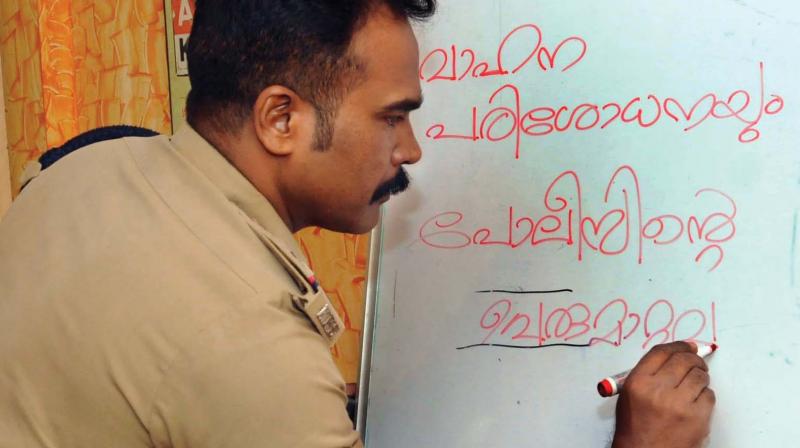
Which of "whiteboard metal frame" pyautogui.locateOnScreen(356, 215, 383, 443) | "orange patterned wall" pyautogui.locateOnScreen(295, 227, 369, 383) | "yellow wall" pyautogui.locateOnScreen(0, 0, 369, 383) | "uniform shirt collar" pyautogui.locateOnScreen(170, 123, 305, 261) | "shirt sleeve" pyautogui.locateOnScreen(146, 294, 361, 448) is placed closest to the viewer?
"shirt sleeve" pyautogui.locateOnScreen(146, 294, 361, 448)

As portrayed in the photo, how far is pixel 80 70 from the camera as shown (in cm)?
229

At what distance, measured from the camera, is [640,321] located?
0.94 metres

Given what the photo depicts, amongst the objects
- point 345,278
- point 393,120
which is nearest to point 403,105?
point 393,120

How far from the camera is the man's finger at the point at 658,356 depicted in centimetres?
89

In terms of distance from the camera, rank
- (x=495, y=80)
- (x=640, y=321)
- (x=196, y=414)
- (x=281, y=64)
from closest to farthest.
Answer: (x=196, y=414), (x=281, y=64), (x=640, y=321), (x=495, y=80)

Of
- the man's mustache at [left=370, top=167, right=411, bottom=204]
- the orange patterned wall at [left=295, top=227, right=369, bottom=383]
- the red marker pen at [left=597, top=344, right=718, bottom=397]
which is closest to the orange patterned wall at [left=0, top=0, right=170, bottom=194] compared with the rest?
the orange patterned wall at [left=295, top=227, right=369, bottom=383]

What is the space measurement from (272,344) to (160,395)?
102 millimetres

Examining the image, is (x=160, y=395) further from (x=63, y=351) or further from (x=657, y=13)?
(x=657, y=13)

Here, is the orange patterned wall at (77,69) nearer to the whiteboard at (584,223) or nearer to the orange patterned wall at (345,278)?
the orange patterned wall at (345,278)

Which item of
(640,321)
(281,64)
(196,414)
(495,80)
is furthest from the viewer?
(495,80)

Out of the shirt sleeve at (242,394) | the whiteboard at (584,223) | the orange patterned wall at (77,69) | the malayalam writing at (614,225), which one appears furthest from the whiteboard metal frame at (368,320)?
the orange patterned wall at (77,69)

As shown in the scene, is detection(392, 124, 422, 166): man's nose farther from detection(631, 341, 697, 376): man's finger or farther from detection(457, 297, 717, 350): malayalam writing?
detection(631, 341, 697, 376): man's finger

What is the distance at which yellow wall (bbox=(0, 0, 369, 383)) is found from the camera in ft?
6.56

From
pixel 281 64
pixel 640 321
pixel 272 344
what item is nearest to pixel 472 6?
pixel 281 64
